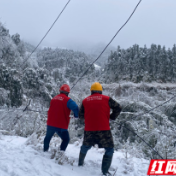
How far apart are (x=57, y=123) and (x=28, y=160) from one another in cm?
75

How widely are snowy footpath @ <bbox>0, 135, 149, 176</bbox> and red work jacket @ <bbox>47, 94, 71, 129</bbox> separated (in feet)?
2.02

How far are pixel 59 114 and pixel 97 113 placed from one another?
30.9 inches

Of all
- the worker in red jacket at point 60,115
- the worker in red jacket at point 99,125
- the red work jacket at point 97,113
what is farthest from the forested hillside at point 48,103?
the red work jacket at point 97,113

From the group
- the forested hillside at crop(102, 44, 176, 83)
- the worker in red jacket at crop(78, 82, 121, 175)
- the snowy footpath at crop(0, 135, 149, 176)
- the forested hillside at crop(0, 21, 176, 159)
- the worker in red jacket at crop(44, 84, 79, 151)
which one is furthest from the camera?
the forested hillside at crop(102, 44, 176, 83)

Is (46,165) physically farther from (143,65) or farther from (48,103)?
(143,65)

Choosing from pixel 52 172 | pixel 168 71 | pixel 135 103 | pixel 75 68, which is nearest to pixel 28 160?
pixel 52 172

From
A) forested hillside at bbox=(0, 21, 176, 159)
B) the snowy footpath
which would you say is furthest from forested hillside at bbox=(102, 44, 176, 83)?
the snowy footpath

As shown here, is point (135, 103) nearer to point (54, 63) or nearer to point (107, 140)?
point (107, 140)

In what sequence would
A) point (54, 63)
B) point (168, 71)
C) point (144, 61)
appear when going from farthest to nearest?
1. point (54, 63)
2. point (144, 61)
3. point (168, 71)

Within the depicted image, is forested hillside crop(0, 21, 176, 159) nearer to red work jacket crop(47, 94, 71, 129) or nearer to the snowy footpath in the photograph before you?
the snowy footpath

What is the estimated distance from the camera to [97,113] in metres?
2.84

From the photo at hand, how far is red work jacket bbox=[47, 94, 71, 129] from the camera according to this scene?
321 centimetres

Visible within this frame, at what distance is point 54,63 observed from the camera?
7688 centimetres

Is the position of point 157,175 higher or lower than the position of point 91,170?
higher
